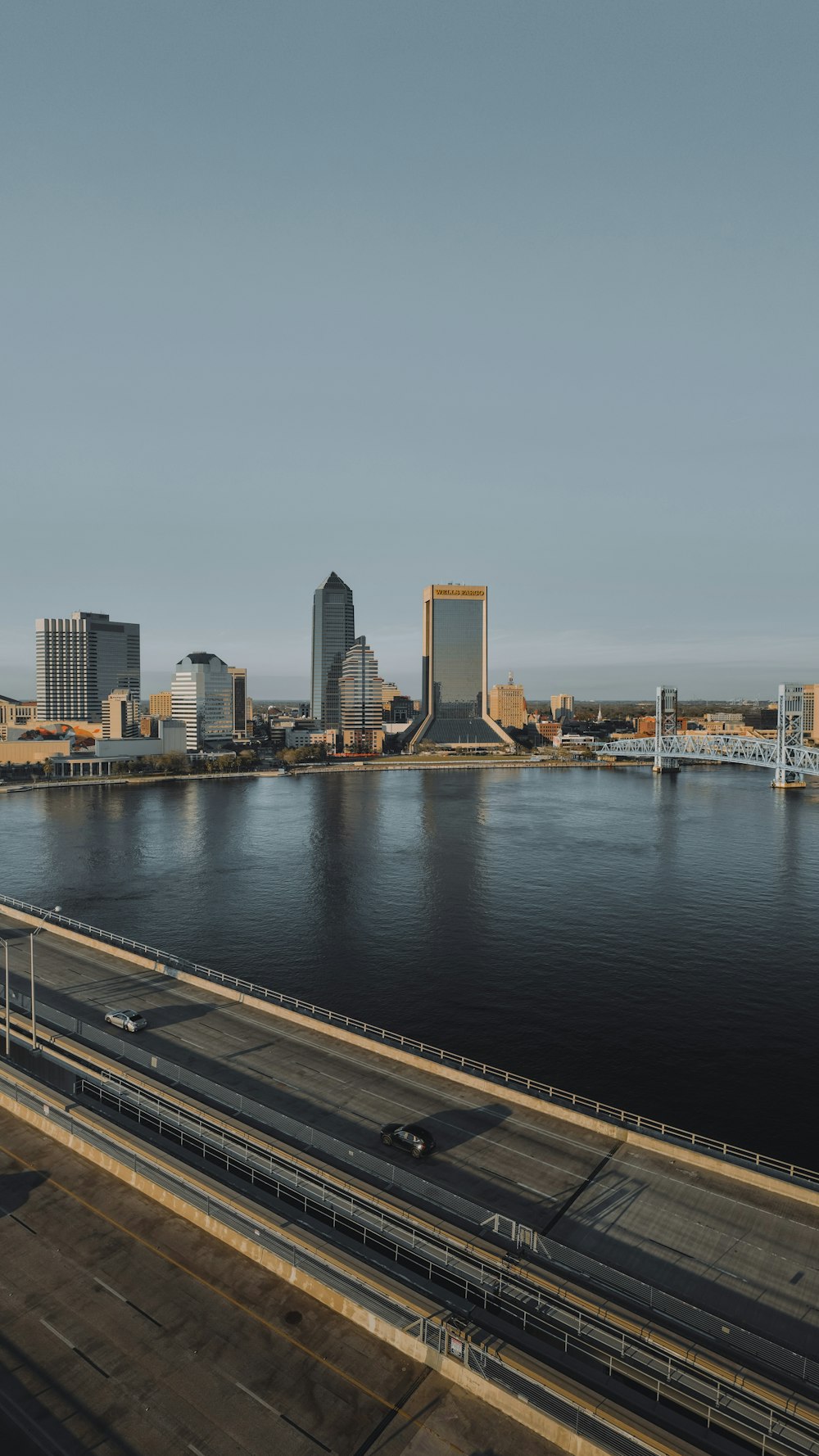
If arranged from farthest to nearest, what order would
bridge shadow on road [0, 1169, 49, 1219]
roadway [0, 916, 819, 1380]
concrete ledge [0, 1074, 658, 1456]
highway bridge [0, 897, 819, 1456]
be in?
bridge shadow on road [0, 1169, 49, 1219] → roadway [0, 916, 819, 1380] → highway bridge [0, 897, 819, 1456] → concrete ledge [0, 1074, 658, 1456]

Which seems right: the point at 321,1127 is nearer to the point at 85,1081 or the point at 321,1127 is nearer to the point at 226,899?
the point at 85,1081

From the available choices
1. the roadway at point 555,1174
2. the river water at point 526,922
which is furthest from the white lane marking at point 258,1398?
the river water at point 526,922

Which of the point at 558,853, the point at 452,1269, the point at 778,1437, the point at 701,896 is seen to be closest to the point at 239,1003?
the point at 452,1269

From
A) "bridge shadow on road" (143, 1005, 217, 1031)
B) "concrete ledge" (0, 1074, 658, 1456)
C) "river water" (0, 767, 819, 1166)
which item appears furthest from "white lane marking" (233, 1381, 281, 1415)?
"river water" (0, 767, 819, 1166)

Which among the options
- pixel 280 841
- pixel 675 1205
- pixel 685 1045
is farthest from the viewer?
pixel 280 841

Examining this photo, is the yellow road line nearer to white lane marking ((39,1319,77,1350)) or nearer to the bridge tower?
white lane marking ((39,1319,77,1350))

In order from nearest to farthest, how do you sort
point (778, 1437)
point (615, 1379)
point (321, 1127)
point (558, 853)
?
point (778, 1437), point (615, 1379), point (321, 1127), point (558, 853)

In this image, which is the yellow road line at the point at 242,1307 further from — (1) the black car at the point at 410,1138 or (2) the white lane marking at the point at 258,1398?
(1) the black car at the point at 410,1138

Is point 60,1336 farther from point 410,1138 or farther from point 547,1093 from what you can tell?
point 547,1093
